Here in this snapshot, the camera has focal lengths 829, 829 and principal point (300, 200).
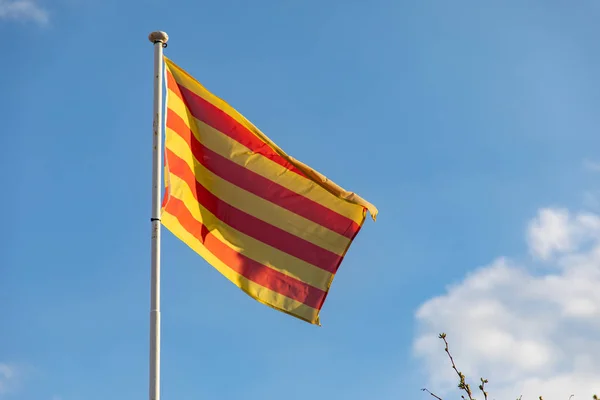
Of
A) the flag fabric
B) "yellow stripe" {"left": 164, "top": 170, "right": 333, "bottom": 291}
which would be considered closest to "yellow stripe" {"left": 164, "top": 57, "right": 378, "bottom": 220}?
the flag fabric

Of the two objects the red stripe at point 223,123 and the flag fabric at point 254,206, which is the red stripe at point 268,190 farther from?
the red stripe at point 223,123

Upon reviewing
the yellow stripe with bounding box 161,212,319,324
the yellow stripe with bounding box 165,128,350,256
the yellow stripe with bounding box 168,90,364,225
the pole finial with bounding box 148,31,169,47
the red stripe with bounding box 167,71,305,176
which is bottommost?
the yellow stripe with bounding box 161,212,319,324

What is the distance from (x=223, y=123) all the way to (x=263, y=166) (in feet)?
2.89

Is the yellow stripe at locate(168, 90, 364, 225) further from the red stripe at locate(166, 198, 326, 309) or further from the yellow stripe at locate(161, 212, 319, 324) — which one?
the yellow stripe at locate(161, 212, 319, 324)

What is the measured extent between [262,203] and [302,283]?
1339 mm

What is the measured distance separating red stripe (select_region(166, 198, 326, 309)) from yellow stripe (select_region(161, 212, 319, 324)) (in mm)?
57

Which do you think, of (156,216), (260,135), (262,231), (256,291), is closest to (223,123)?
(260,135)

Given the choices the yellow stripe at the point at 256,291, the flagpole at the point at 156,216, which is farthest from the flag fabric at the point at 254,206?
the flagpole at the point at 156,216

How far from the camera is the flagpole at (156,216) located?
10016mm

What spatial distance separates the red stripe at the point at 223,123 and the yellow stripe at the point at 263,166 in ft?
0.21

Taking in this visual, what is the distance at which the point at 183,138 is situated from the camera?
12102 mm

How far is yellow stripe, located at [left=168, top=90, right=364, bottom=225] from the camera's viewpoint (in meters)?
12.4

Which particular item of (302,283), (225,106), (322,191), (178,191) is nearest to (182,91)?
(225,106)

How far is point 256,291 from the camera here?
38.7ft
